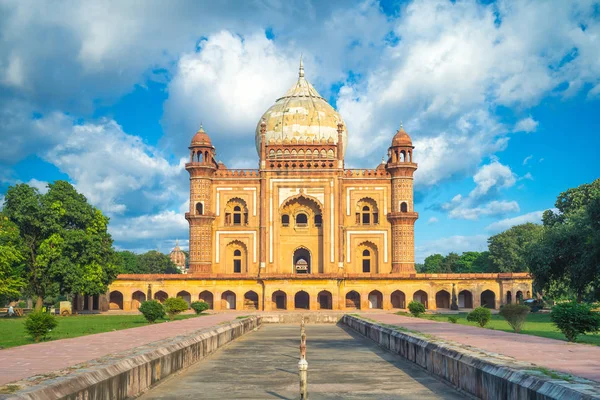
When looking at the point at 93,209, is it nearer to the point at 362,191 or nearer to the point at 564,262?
the point at 362,191

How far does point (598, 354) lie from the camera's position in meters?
8.68

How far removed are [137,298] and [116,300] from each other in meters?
1.93

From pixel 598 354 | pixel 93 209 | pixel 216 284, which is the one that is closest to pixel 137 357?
pixel 598 354

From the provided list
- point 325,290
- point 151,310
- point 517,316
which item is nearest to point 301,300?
point 325,290

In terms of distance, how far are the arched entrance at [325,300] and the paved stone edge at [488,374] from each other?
30752 millimetres

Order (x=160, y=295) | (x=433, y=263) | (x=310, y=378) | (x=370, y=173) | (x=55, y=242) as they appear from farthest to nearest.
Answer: (x=433, y=263)
(x=370, y=173)
(x=160, y=295)
(x=55, y=242)
(x=310, y=378)

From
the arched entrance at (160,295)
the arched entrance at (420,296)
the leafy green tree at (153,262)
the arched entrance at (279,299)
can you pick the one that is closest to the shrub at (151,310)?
the arched entrance at (279,299)

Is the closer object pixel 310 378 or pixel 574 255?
pixel 310 378

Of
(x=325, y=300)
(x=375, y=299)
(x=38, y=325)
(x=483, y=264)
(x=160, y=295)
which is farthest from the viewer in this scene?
(x=483, y=264)

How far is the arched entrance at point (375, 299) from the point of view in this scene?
142 ft

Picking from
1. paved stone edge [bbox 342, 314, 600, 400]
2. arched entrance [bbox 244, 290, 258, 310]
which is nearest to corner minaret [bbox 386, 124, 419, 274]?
arched entrance [bbox 244, 290, 258, 310]

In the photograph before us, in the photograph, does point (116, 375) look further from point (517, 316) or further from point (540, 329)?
point (540, 329)

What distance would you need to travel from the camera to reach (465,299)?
44625 millimetres

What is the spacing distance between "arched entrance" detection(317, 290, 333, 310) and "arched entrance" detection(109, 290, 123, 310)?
1390 cm
